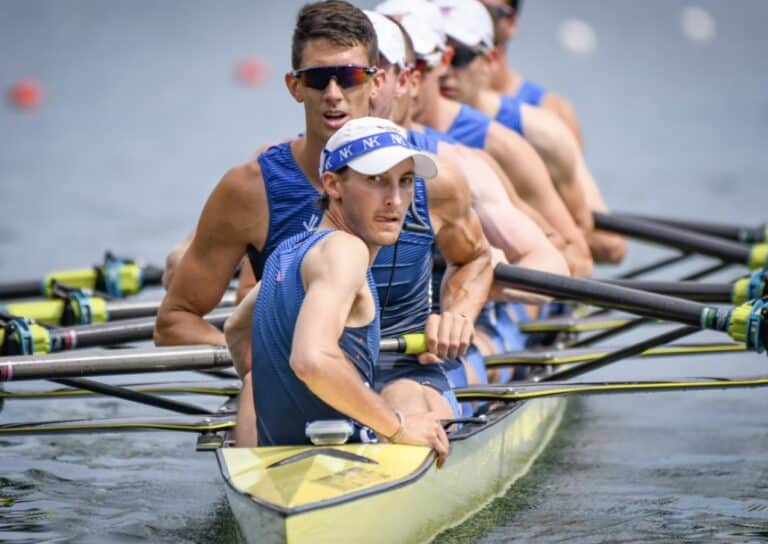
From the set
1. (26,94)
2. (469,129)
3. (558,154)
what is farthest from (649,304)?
(26,94)

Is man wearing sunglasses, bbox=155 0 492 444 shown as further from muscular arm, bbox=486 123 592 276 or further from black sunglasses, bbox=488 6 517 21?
black sunglasses, bbox=488 6 517 21

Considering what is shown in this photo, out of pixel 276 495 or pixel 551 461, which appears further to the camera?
pixel 551 461

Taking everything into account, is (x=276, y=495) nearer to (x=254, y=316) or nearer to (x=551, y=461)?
(x=254, y=316)

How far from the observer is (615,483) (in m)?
6.31

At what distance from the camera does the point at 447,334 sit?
5.12 metres

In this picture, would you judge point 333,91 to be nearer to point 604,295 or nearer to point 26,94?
point 604,295

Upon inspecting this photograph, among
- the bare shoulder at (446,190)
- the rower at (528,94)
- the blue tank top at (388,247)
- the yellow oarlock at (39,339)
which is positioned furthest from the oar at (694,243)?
the yellow oarlock at (39,339)

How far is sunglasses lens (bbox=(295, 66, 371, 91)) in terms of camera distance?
518 cm

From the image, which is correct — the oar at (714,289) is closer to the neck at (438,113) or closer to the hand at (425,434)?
the neck at (438,113)

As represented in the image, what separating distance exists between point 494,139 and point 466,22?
80 centimetres

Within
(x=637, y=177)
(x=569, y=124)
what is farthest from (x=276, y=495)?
(x=637, y=177)

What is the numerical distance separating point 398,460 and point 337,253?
56 centimetres

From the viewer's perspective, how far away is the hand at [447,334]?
5117 mm

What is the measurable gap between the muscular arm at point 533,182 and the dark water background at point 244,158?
0.79 m
